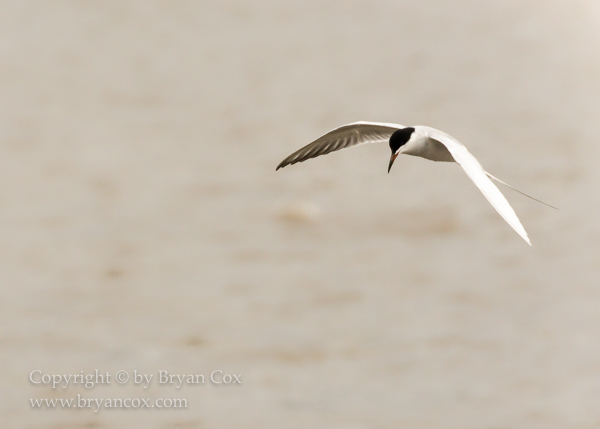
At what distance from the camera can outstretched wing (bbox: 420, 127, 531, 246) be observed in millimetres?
4391

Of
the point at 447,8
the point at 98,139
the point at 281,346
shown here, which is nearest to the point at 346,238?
the point at 281,346

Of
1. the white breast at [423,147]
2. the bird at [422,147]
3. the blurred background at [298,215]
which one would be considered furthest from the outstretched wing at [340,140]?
the blurred background at [298,215]

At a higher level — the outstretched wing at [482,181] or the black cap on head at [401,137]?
the black cap on head at [401,137]

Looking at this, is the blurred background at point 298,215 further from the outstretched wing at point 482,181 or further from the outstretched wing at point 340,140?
the outstretched wing at point 482,181

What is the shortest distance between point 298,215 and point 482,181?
7442 mm

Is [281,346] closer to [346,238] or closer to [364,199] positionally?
[346,238]

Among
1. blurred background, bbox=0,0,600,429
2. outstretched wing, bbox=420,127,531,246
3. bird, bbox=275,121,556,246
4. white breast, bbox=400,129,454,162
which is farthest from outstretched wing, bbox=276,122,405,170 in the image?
blurred background, bbox=0,0,600,429

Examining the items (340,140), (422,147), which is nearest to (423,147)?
(422,147)

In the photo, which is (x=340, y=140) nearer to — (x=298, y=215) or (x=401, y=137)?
(x=401, y=137)

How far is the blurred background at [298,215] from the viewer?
9.70 metres

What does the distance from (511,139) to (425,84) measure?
5.22 feet

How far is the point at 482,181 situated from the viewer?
189 inches

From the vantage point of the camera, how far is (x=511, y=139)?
1348 centimetres

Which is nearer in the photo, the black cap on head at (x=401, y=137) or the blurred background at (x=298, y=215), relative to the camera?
the black cap on head at (x=401, y=137)
